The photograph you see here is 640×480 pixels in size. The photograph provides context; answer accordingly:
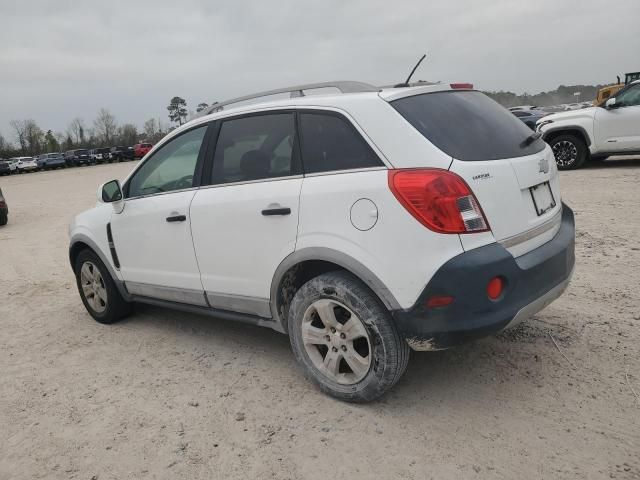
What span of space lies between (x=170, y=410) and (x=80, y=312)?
2595 mm

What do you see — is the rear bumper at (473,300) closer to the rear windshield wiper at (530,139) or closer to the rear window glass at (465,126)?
the rear window glass at (465,126)

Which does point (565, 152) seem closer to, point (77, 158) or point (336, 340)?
point (336, 340)

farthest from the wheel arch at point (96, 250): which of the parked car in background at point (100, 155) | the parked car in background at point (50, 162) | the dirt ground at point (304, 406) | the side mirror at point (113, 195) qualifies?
the parked car in background at point (100, 155)

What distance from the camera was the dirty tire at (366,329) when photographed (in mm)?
2828

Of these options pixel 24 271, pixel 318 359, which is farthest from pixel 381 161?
pixel 24 271

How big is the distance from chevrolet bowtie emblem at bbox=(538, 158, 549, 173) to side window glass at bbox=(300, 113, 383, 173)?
3.38ft

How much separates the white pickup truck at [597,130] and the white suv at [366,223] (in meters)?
8.36

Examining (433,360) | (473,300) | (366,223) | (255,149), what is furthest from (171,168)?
(473,300)

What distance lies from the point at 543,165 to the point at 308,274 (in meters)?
1.55

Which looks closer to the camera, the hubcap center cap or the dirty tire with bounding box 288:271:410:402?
the dirty tire with bounding box 288:271:410:402

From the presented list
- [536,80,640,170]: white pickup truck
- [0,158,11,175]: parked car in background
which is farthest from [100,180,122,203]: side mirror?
[0,158,11,175]: parked car in background

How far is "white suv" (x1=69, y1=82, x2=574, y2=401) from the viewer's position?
8.69 feet

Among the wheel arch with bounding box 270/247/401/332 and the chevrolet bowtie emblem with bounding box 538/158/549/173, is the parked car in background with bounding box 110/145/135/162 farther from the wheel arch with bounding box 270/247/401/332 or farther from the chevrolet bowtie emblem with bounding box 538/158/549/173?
the chevrolet bowtie emblem with bounding box 538/158/549/173

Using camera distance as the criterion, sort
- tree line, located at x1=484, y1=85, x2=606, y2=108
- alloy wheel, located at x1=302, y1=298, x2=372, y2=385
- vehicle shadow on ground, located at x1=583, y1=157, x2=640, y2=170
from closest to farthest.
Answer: alloy wheel, located at x1=302, y1=298, x2=372, y2=385 < vehicle shadow on ground, located at x1=583, y1=157, x2=640, y2=170 < tree line, located at x1=484, y1=85, x2=606, y2=108
